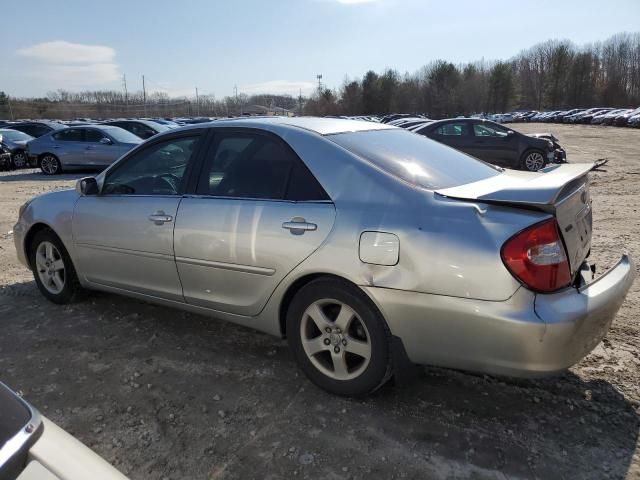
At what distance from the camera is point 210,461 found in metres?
2.52

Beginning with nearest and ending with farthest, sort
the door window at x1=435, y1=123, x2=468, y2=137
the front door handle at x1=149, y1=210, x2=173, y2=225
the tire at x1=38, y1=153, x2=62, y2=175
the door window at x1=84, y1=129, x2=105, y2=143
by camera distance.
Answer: the front door handle at x1=149, y1=210, x2=173, y2=225
the door window at x1=435, y1=123, x2=468, y2=137
the door window at x1=84, y1=129, x2=105, y2=143
the tire at x1=38, y1=153, x2=62, y2=175

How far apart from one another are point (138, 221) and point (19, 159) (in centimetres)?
1694

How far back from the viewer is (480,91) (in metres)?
87.9

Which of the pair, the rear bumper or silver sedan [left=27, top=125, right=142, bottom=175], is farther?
silver sedan [left=27, top=125, right=142, bottom=175]

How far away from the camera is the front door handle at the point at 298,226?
9.56 feet

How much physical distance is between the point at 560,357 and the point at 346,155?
1.54 metres

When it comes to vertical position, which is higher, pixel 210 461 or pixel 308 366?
pixel 308 366

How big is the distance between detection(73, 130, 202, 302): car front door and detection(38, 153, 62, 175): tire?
42.9 ft

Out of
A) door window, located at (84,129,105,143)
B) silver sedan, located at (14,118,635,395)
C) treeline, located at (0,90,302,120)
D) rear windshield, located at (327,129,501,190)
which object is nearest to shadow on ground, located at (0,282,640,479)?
silver sedan, located at (14,118,635,395)

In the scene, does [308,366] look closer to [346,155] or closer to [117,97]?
[346,155]

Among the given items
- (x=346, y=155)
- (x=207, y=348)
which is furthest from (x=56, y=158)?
(x=346, y=155)

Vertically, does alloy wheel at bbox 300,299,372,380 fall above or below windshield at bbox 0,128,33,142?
below

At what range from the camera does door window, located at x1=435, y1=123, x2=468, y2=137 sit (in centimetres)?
→ 1416

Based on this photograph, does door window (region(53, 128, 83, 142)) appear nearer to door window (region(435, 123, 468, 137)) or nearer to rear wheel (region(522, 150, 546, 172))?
door window (region(435, 123, 468, 137))
